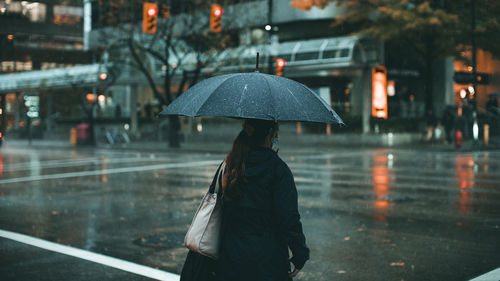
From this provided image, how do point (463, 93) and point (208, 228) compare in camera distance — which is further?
point (463, 93)

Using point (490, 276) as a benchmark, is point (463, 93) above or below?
above

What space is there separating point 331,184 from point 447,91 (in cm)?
2932

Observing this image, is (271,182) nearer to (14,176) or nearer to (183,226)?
(183,226)

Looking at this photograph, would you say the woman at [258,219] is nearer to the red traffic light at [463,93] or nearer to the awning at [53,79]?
the red traffic light at [463,93]

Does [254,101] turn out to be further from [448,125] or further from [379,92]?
[379,92]

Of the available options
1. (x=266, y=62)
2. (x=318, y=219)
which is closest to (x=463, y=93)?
(x=266, y=62)

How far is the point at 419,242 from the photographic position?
737cm

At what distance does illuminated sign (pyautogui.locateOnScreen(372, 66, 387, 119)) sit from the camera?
34875 mm

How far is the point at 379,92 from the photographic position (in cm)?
3497

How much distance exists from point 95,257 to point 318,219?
11.9ft

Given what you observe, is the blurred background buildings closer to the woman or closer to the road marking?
the road marking

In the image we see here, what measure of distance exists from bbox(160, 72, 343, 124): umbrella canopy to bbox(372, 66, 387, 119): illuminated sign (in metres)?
31.9

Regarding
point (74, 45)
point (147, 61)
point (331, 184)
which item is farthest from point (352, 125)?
point (74, 45)

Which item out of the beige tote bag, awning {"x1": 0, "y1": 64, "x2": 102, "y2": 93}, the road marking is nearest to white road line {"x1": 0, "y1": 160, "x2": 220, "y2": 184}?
the road marking
